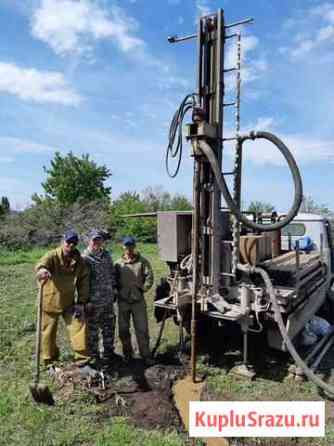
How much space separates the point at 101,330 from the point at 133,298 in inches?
20.9

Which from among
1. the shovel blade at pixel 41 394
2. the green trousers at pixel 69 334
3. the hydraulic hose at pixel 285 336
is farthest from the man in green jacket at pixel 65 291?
the hydraulic hose at pixel 285 336

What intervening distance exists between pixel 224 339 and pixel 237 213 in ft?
7.70

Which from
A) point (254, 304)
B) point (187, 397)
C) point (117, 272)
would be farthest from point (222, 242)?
point (187, 397)

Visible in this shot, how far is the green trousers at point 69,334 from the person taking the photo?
4.12 meters

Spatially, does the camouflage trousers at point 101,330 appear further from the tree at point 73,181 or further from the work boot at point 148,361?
the tree at point 73,181

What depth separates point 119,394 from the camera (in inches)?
147

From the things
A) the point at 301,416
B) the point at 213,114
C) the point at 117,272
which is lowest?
the point at 301,416

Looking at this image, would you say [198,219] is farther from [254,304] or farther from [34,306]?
[34,306]

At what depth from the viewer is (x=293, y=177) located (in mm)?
3775

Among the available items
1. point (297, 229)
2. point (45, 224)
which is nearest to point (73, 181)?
point (45, 224)

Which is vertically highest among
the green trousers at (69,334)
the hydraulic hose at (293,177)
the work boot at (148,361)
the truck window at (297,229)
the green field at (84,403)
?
the hydraulic hose at (293,177)

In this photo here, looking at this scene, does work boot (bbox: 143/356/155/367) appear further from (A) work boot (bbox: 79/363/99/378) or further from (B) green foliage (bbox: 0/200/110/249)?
(B) green foliage (bbox: 0/200/110/249)

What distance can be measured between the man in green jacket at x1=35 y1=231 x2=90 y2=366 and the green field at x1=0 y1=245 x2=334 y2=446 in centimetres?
51

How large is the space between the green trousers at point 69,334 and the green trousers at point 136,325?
2.03 ft
